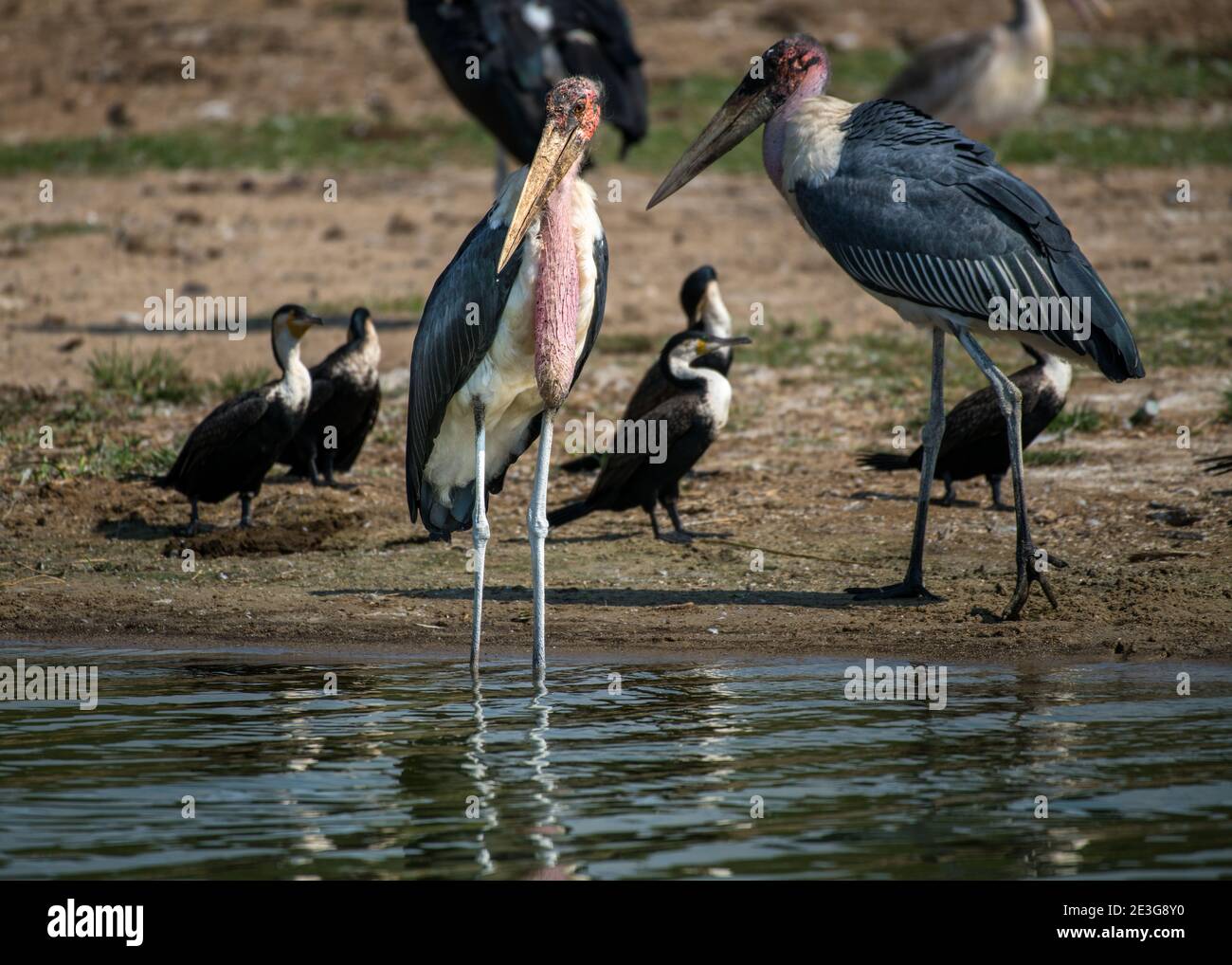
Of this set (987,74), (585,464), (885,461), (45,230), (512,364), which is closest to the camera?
(512,364)

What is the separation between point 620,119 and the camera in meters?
12.8

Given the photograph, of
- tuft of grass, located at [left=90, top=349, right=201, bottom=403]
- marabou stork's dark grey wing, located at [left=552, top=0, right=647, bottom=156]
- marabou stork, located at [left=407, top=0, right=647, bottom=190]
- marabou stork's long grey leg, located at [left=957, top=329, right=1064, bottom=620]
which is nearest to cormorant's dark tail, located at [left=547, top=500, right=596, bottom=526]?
marabou stork's long grey leg, located at [left=957, top=329, right=1064, bottom=620]

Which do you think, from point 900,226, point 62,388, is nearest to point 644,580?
point 900,226

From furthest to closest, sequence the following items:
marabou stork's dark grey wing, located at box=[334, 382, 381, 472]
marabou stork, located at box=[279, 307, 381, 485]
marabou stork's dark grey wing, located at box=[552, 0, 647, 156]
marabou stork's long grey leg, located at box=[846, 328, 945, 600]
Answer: marabou stork's dark grey wing, located at box=[552, 0, 647, 156]
marabou stork's dark grey wing, located at box=[334, 382, 381, 472]
marabou stork, located at box=[279, 307, 381, 485]
marabou stork's long grey leg, located at box=[846, 328, 945, 600]

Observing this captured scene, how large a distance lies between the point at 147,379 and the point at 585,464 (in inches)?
114

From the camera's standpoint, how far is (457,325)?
24.0ft

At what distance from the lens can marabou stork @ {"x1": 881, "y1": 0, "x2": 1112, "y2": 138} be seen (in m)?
14.6

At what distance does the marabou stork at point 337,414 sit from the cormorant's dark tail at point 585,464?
3.52ft

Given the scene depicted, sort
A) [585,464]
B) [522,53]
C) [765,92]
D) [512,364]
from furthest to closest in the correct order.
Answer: [522,53]
[585,464]
[765,92]
[512,364]

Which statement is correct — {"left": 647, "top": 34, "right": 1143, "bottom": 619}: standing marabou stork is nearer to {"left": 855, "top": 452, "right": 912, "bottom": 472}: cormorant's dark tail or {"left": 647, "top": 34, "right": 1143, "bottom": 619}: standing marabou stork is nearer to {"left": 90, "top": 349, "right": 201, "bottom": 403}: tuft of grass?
{"left": 855, "top": 452, "right": 912, "bottom": 472}: cormorant's dark tail

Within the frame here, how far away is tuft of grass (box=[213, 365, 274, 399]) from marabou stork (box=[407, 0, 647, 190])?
2.49 metres

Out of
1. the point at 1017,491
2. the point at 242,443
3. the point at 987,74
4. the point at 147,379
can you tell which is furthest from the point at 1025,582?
the point at 987,74

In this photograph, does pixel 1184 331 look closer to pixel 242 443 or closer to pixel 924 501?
pixel 924 501
